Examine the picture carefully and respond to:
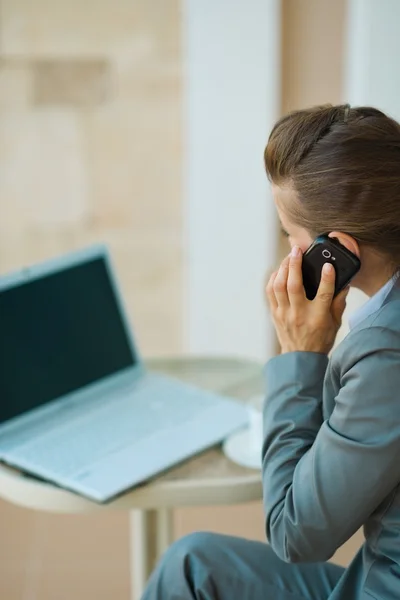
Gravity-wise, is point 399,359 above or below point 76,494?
above

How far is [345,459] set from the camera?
1.01 meters

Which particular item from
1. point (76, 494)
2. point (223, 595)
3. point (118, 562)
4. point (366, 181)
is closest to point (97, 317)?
point (76, 494)

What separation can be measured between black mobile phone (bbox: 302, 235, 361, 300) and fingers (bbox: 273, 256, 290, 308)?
0.09 feet

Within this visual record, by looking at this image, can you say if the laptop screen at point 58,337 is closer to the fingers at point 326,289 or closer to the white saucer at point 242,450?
the white saucer at point 242,450

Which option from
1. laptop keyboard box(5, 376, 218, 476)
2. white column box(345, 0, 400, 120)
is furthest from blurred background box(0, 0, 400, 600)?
laptop keyboard box(5, 376, 218, 476)

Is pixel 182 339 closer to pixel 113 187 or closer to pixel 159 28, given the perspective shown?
pixel 113 187

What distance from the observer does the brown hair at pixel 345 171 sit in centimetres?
105

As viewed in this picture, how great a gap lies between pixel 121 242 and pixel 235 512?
784 mm

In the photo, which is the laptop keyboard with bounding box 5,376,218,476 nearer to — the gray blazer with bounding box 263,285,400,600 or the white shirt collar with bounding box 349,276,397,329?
the gray blazer with bounding box 263,285,400,600

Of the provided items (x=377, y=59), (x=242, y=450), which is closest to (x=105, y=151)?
(x=377, y=59)

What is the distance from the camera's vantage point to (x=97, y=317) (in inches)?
62.9

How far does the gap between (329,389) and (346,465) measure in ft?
0.44

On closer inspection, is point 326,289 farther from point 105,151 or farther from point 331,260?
point 105,151

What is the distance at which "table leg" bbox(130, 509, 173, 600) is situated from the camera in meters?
1.58
